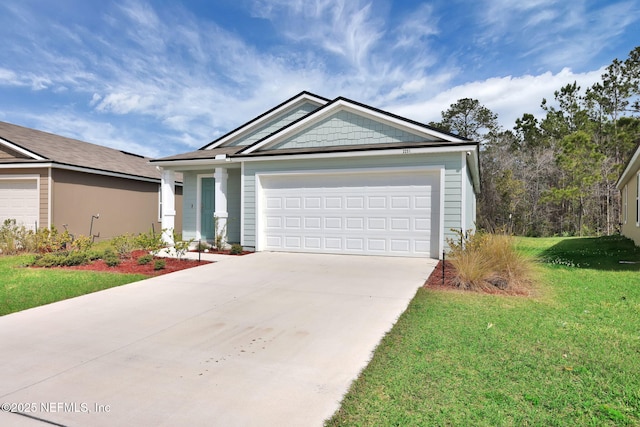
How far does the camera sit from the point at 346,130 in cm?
1110

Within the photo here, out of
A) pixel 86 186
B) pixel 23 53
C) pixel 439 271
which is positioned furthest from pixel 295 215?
pixel 23 53

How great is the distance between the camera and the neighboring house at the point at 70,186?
1280cm

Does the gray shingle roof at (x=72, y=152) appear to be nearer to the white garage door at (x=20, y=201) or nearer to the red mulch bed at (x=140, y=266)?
the white garage door at (x=20, y=201)

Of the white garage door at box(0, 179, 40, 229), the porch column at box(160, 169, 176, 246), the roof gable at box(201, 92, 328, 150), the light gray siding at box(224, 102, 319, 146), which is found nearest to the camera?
the white garage door at box(0, 179, 40, 229)

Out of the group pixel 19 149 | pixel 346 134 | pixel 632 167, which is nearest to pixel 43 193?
pixel 19 149

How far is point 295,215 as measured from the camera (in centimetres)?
1124

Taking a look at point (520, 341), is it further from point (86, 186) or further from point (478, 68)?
point (86, 186)

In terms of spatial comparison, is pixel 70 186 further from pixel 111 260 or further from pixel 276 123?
pixel 276 123

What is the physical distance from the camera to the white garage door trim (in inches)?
389

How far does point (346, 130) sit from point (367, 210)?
2598 mm

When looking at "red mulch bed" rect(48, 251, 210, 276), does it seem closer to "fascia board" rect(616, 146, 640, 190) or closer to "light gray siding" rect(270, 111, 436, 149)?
"light gray siding" rect(270, 111, 436, 149)

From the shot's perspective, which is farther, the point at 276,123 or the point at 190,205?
the point at 276,123

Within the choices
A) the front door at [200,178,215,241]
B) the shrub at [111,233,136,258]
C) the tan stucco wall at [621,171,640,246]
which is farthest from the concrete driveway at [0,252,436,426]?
the tan stucco wall at [621,171,640,246]

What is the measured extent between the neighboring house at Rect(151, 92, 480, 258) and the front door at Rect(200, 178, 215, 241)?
118 cm
